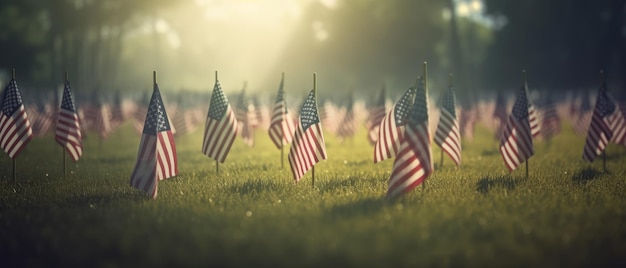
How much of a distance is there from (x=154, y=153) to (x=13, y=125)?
4793 millimetres

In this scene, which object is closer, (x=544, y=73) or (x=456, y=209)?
(x=456, y=209)

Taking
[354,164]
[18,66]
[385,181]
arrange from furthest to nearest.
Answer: [18,66]
[354,164]
[385,181]

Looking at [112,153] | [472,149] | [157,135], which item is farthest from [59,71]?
[157,135]

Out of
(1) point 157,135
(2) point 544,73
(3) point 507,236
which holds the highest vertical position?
(2) point 544,73

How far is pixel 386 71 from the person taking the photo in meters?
73.1

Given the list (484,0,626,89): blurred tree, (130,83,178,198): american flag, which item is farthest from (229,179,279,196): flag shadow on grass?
(484,0,626,89): blurred tree

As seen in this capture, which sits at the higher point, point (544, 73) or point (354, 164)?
point (544, 73)

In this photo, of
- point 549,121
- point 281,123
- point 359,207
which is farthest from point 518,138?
point 549,121

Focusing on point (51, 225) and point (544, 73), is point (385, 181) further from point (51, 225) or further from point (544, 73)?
point (544, 73)

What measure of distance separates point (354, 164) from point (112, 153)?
9.42 meters

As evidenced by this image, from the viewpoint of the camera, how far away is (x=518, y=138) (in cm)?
1318

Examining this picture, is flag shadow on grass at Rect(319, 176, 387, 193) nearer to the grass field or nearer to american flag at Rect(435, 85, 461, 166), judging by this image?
the grass field

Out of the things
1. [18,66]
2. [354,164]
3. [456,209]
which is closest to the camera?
[456,209]

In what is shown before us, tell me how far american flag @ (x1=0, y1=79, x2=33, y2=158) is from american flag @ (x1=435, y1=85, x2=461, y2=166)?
981cm
